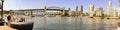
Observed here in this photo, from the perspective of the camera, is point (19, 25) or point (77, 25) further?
point (77, 25)

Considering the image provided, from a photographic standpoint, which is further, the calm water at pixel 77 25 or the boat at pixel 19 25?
the calm water at pixel 77 25

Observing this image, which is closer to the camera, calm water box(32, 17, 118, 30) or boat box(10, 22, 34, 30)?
boat box(10, 22, 34, 30)

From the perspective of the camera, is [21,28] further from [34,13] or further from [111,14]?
[111,14]

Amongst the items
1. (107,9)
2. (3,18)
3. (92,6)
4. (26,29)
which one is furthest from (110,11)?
(3,18)

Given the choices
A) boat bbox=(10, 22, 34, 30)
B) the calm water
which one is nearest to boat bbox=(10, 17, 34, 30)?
boat bbox=(10, 22, 34, 30)

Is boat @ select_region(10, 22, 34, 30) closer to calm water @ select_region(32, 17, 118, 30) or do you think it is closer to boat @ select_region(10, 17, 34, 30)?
boat @ select_region(10, 17, 34, 30)

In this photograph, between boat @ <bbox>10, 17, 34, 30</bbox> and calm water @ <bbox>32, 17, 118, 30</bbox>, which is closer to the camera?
boat @ <bbox>10, 17, 34, 30</bbox>

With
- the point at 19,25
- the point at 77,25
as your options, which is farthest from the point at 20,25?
the point at 77,25

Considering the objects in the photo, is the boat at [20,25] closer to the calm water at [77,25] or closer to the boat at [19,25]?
the boat at [19,25]

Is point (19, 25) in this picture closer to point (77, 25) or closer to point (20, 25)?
point (20, 25)

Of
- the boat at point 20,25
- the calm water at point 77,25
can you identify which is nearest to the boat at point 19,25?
the boat at point 20,25

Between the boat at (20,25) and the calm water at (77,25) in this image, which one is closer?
the boat at (20,25)

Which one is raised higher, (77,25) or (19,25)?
(19,25)

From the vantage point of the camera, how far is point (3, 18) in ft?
23.3
